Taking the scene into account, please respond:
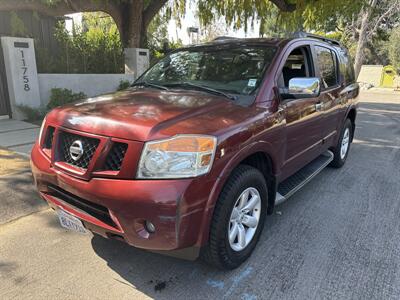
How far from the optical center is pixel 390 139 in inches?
324

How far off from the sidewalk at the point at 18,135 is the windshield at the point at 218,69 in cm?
311

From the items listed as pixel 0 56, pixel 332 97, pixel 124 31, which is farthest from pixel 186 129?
pixel 124 31

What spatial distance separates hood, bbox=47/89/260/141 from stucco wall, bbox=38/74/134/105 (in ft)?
20.5

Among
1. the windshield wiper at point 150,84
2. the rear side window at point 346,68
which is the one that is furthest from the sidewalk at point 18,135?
the rear side window at point 346,68

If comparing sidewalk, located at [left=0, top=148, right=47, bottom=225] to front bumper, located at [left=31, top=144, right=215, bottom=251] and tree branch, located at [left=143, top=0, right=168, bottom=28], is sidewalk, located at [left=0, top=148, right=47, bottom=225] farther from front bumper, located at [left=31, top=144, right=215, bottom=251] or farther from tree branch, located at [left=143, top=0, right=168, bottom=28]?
tree branch, located at [left=143, top=0, right=168, bottom=28]

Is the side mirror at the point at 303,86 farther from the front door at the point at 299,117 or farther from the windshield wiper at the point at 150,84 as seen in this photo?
the windshield wiper at the point at 150,84

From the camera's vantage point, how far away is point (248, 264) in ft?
9.83

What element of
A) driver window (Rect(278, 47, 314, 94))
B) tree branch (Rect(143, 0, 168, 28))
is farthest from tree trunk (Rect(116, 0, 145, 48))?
driver window (Rect(278, 47, 314, 94))

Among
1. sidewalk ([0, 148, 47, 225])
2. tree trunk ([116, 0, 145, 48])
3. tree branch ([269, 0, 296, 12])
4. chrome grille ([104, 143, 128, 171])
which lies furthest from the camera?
tree branch ([269, 0, 296, 12])

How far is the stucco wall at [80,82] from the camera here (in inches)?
340

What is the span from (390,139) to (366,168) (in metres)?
3.02

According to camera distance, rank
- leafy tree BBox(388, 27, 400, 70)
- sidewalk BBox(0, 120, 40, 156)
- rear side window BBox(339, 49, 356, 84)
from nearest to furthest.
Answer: rear side window BBox(339, 49, 356, 84) < sidewalk BBox(0, 120, 40, 156) < leafy tree BBox(388, 27, 400, 70)

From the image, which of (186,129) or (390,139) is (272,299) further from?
(390,139)

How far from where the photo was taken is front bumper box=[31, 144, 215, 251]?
7.22ft
